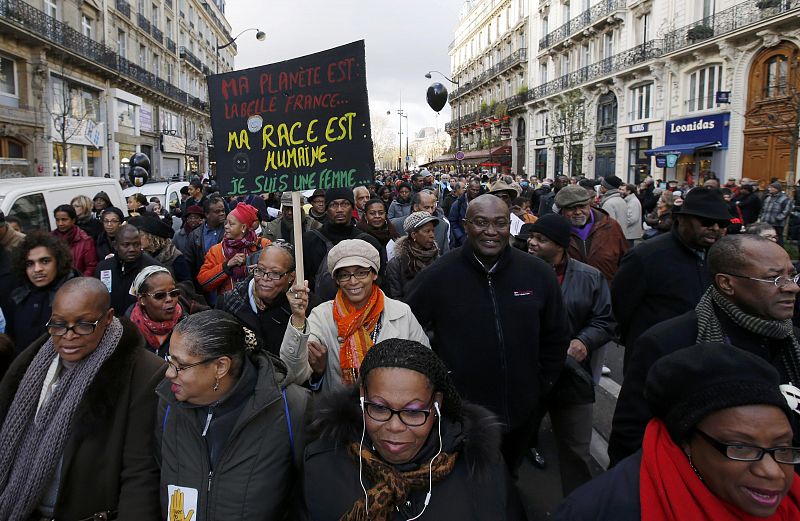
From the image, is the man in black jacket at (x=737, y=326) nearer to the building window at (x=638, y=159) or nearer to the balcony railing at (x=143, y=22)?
the building window at (x=638, y=159)

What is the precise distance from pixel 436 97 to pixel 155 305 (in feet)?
66.6

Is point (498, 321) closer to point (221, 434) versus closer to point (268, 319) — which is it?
point (268, 319)

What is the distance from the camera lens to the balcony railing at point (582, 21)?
34.5 metres

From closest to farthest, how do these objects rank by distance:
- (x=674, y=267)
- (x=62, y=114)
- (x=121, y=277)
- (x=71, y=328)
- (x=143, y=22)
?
(x=71, y=328) < (x=674, y=267) < (x=121, y=277) < (x=62, y=114) < (x=143, y=22)

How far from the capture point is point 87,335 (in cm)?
260

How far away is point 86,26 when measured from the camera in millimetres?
29203

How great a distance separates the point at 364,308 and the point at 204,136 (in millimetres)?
57452

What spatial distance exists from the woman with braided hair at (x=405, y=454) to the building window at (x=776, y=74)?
2523cm

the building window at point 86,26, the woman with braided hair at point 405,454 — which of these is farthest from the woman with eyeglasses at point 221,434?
the building window at point 86,26

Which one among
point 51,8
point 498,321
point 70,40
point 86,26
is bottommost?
point 498,321

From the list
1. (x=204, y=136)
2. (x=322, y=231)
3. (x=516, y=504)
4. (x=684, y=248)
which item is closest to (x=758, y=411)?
(x=516, y=504)

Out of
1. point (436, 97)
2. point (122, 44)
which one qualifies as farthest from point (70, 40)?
point (436, 97)

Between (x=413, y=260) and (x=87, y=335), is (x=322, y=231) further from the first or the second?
(x=87, y=335)

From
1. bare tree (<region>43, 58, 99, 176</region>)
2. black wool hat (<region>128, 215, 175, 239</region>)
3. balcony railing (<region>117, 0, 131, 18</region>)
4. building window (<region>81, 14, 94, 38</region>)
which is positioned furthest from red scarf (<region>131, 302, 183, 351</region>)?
balcony railing (<region>117, 0, 131, 18</region>)
